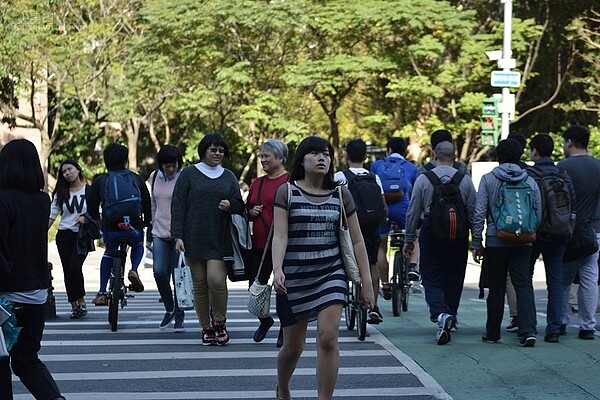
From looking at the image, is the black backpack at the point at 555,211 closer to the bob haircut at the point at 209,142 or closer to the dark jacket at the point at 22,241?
the bob haircut at the point at 209,142

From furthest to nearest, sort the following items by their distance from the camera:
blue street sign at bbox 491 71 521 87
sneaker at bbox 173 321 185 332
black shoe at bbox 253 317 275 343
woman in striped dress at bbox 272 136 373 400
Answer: blue street sign at bbox 491 71 521 87 → sneaker at bbox 173 321 185 332 → black shoe at bbox 253 317 275 343 → woman in striped dress at bbox 272 136 373 400

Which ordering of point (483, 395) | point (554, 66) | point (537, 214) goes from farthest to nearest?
point (554, 66)
point (537, 214)
point (483, 395)

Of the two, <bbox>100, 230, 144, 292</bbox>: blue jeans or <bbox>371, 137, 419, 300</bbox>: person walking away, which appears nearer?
<bbox>100, 230, 144, 292</bbox>: blue jeans

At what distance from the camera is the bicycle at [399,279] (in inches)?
531

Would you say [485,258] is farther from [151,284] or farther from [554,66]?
[554,66]

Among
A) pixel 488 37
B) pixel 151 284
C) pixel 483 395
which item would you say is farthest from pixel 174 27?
pixel 483 395

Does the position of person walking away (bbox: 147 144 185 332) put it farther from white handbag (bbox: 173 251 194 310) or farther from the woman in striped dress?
the woman in striped dress

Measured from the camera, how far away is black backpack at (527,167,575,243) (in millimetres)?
10672

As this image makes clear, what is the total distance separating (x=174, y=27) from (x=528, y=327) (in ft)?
93.8

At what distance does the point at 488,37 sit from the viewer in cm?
3688

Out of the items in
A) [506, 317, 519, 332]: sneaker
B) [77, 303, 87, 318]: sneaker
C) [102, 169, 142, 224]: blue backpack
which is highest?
[102, 169, 142, 224]: blue backpack

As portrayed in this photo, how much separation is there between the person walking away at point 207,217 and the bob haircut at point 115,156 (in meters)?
1.47

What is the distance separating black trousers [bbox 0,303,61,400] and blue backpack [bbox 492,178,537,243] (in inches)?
182

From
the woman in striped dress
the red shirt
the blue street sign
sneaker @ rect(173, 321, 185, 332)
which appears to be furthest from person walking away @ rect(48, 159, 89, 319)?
the blue street sign
